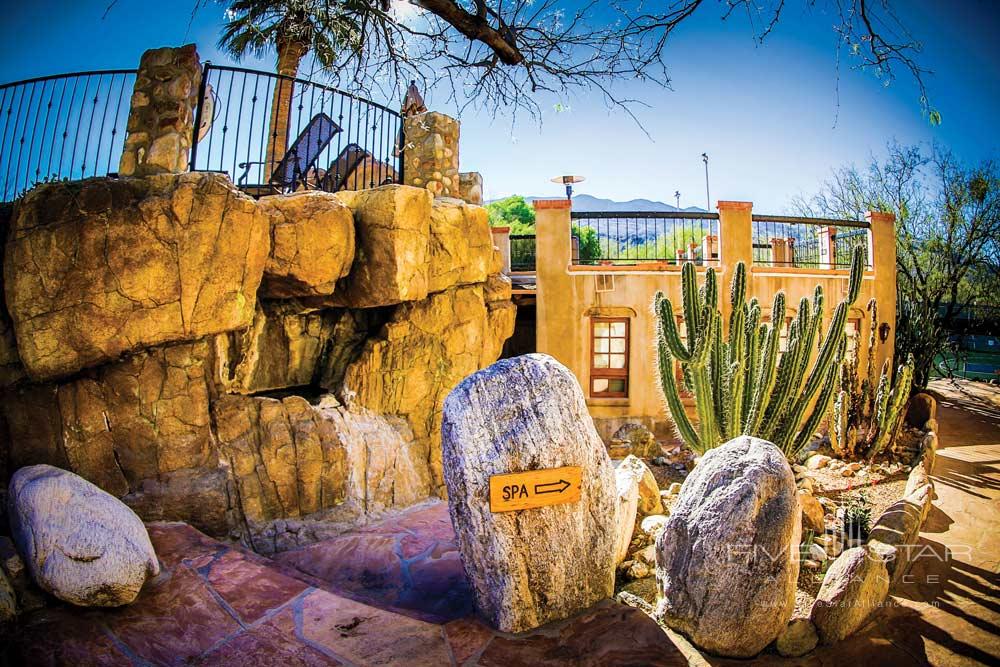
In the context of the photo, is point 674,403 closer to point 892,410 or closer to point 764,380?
point 764,380

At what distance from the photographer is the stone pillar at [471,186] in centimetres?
890

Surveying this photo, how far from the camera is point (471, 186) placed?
8.92 metres

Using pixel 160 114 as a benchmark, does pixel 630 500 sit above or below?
below

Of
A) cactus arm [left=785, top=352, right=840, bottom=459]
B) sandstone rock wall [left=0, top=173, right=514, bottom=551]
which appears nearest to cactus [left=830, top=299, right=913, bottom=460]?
cactus arm [left=785, top=352, right=840, bottom=459]

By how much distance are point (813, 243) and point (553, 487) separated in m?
13.2

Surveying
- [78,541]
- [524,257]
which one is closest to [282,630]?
[78,541]

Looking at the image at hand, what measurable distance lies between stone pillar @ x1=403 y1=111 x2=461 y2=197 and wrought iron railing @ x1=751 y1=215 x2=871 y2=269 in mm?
6732

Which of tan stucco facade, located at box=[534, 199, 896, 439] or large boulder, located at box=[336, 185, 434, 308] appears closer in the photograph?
large boulder, located at box=[336, 185, 434, 308]

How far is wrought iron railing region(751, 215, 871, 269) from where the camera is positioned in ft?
37.5

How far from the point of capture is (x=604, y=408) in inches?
429

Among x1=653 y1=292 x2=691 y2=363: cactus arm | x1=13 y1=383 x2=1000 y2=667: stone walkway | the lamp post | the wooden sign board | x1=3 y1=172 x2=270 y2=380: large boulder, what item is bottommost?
x1=13 y1=383 x2=1000 y2=667: stone walkway

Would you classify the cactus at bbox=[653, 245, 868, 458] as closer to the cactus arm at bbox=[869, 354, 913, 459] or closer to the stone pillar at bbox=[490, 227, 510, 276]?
the cactus arm at bbox=[869, 354, 913, 459]

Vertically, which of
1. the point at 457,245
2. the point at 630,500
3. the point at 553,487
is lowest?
the point at 630,500

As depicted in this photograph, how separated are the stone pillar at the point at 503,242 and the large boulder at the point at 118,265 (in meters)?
6.37
